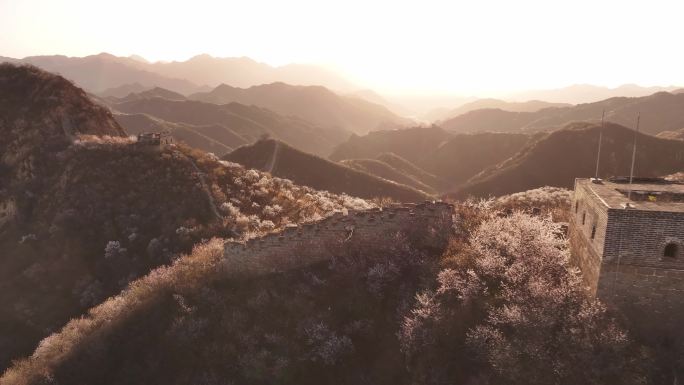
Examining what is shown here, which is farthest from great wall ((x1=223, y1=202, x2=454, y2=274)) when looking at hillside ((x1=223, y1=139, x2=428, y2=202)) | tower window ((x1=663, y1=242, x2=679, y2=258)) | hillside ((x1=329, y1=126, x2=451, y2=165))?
hillside ((x1=329, y1=126, x2=451, y2=165))

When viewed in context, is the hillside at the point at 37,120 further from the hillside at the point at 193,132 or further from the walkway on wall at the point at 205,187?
the hillside at the point at 193,132

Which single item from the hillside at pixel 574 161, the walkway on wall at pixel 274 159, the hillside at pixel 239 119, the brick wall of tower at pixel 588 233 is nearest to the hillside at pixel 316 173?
the walkway on wall at pixel 274 159

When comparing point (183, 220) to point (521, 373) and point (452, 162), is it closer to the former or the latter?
point (521, 373)

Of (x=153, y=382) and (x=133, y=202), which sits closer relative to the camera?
(x=153, y=382)

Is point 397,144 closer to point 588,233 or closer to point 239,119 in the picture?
point 239,119

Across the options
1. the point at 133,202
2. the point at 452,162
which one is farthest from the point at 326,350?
the point at 452,162

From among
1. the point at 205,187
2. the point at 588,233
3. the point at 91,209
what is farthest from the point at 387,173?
the point at 588,233

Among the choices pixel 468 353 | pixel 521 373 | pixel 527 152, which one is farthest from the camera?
pixel 527 152

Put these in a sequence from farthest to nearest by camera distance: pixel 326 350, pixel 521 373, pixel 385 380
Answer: pixel 326 350
pixel 385 380
pixel 521 373
